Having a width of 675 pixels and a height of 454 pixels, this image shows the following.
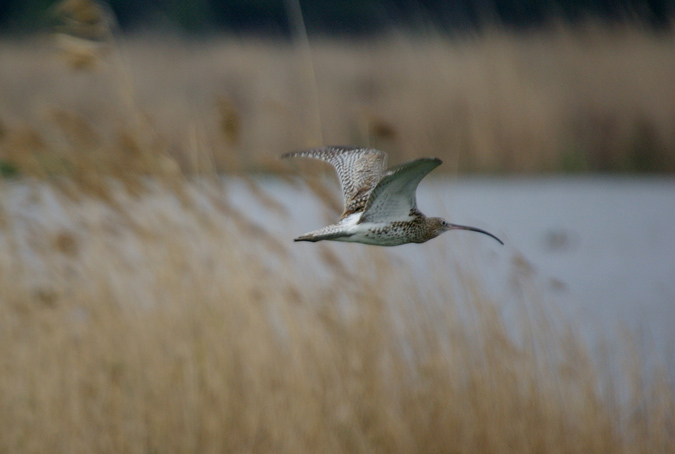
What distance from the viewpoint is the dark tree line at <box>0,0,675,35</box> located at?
15461mm

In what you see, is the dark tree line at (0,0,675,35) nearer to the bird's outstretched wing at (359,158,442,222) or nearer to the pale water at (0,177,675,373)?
the pale water at (0,177,675,373)

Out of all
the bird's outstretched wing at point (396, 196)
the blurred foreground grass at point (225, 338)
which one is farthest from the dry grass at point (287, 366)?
the bird's outstretched wing at point (396, 196)

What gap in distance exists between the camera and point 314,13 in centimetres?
1738

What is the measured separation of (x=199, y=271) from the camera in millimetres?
3660

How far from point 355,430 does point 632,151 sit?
627 centimetres

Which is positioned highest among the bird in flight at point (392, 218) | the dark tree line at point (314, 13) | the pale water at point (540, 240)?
the dark tree line at point (314, 13)

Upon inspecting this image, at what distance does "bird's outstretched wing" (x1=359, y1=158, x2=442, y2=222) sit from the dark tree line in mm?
12883

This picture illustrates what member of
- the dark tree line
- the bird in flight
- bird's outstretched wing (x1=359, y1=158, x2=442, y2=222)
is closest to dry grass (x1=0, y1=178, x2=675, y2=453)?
the bird in flight

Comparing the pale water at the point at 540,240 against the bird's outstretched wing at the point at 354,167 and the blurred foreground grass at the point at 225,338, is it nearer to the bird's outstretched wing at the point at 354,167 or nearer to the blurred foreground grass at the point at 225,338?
the blurred foreground grass at the point at 225,338

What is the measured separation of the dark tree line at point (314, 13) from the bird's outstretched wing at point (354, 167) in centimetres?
1217

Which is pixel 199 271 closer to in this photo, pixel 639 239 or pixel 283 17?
pixel 639 239

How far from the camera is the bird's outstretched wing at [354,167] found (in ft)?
6.78

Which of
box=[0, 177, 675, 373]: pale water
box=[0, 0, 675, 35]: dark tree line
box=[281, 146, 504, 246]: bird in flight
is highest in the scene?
box=[0, 0, 675, 35]: dark tree line

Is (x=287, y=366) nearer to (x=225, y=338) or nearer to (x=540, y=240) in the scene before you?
(x=225, y=338)
